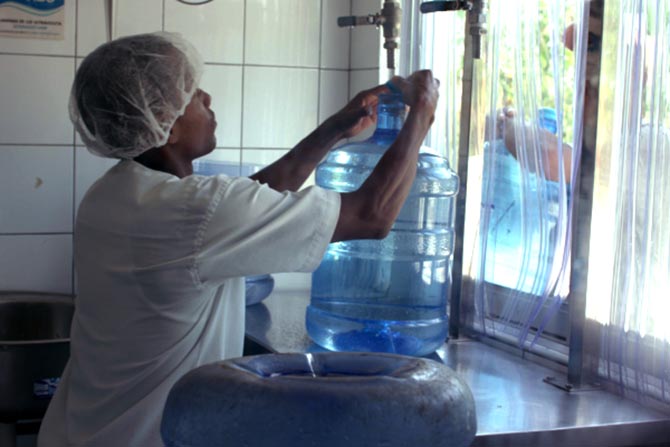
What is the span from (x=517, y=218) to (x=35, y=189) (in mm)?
1148

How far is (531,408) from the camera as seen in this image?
1406mm

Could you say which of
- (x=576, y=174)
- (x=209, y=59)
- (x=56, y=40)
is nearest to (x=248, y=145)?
(x=209, y=59)

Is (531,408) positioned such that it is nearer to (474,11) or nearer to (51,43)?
(474,11)

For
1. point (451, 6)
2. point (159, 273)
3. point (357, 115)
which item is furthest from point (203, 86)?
point (159, 273)

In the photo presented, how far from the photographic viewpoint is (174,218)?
1.24m

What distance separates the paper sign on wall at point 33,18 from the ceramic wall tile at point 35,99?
6 cm

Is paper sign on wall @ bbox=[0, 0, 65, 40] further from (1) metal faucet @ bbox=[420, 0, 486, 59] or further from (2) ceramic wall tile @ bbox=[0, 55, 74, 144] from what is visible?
(1) metal faucet @ bbox=[420, 0, 486, 59]

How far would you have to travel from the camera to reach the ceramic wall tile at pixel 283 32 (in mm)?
2381

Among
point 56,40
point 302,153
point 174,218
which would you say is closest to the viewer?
point 174,218

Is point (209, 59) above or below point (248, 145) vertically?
above

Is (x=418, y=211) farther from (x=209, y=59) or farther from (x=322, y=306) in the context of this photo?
(x=209, y=59)

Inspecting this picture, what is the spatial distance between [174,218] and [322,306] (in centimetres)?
65

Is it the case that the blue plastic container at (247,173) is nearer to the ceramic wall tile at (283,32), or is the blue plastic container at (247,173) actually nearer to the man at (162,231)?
the ceramic wall tile at (283,32)

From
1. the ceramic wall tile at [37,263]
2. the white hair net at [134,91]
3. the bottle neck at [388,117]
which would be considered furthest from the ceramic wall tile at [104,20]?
the white hair net at [134,91]
